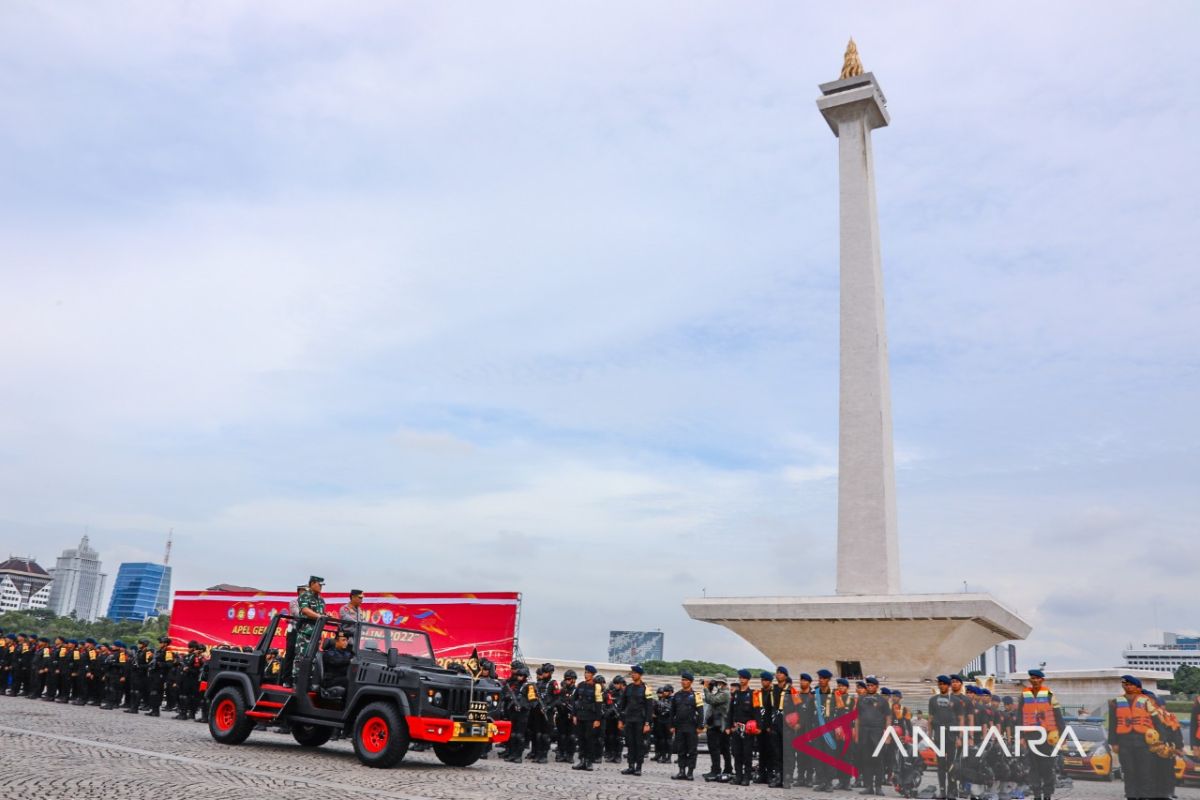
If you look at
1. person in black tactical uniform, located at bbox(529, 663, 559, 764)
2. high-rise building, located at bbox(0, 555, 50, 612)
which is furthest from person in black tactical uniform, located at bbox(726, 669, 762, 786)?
high-rise building, located at bbox(0, 555, 50, 612)

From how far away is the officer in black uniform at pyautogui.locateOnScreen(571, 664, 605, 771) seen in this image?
45.9ft

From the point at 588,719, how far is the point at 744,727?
8.48 feet

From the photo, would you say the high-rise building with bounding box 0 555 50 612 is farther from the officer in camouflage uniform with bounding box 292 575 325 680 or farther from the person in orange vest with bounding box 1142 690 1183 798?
the person in orange vest with bounding box 1142 690 1183 798

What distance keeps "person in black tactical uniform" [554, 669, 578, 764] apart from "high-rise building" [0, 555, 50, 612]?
186213 millimetres

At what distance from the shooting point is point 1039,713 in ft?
36.0

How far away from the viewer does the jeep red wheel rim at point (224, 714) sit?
12592mm

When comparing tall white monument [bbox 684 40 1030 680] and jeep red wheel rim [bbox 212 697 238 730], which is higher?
tall white monument [bbox 684 40 1030 680]

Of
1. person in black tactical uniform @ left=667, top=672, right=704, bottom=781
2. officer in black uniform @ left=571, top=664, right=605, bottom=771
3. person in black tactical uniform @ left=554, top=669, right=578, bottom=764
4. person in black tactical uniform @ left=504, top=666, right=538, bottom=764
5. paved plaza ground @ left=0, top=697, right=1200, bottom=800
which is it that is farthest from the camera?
person in black tactical uniform @ left=554, top=669, right=578, bottom=764

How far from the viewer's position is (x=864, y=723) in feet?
40.1

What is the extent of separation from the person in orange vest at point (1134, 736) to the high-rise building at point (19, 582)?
19428cm

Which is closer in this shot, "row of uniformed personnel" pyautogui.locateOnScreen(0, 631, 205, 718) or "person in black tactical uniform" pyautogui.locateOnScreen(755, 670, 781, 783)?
"person in black tactical uniform" pyautogui.locateOnScreen(755, 670, 781, 783)

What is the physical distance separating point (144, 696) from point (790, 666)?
71.8 ft

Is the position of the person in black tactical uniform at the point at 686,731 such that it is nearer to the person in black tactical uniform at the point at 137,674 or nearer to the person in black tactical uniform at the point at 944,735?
the person in black tactical uniform at the point at 944,735

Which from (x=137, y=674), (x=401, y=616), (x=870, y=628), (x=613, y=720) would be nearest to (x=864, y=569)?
(x=870, y=628)
